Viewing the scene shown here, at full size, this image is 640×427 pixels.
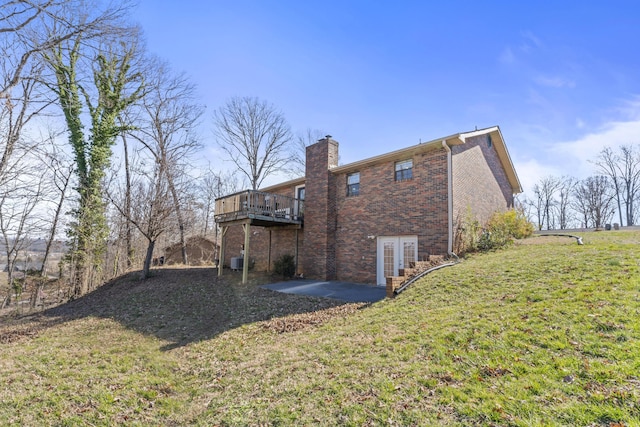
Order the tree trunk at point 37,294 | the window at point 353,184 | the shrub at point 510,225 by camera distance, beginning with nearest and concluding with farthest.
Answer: the shrub at point 510,225 < the tree trunk at point 37,294 < the window at point 353,184

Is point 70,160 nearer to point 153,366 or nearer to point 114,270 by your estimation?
point 114,270

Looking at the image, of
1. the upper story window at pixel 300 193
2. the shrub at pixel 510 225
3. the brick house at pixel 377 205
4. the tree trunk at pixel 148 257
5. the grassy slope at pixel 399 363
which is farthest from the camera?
the upper story window at pixel 300 193

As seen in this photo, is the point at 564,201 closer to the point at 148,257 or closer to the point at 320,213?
the point at 320,213

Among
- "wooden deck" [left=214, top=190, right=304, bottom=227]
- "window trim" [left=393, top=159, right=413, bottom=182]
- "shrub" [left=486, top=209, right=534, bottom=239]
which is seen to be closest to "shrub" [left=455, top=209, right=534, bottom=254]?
"shrub" [left=486, top=209, right=534, bottom=239]

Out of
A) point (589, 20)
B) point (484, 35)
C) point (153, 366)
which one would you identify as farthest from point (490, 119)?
point (153, 366)

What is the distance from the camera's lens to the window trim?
12109 millimetres

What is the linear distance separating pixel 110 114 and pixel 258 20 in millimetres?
12051

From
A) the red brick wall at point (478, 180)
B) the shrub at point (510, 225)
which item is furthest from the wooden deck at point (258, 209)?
the shrub at point (510, 225)

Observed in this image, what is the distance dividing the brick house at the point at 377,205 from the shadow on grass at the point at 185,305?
2.12 meters

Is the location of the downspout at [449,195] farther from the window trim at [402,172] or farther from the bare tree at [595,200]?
the bare tree at [595,200]

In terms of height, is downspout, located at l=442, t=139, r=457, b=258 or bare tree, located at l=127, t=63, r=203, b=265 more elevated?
bare tree, located at l=127, t=63, r=203, b=265

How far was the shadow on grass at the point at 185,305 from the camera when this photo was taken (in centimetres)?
860

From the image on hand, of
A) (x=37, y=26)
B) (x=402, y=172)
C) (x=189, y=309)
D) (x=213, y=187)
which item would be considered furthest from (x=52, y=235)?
(x=213, y=187)

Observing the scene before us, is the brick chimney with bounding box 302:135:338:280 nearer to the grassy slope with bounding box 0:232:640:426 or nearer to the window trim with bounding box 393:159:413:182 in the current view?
the window trim with bounding box 393:159:413:182
